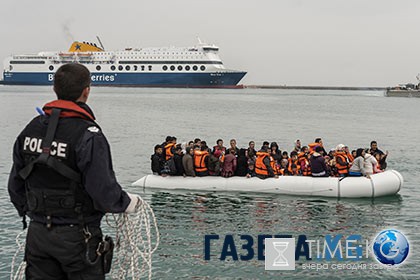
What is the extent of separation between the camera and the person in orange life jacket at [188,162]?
15938mm

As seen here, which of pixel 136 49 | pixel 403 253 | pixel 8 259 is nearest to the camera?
pixel 8 259

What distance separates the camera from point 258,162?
51.9 feet

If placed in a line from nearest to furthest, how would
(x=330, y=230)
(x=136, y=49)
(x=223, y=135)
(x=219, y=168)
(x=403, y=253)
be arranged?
(x=403, y=253) < (x=330, y=230) < (x=219, y=168) < (x=223, y=135) < (x=136, y=49)

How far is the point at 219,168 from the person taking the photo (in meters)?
16.4

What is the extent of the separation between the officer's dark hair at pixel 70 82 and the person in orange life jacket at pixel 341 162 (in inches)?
531

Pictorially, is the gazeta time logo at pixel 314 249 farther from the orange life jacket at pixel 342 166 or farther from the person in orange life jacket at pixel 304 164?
the person in orange life jacket at pixel 304 164

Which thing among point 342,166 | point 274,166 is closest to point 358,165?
point 342,166

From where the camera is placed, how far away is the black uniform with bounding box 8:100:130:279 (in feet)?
10.3

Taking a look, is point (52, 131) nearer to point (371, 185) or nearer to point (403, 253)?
point (403, 253)

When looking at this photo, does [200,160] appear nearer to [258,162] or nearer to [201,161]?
[201,161]

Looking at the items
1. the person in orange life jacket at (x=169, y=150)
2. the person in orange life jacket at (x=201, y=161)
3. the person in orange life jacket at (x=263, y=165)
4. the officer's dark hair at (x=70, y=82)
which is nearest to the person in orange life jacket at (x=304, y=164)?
the person in orange life jacket at (x=263, y=165)

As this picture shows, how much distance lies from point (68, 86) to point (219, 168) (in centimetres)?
1320

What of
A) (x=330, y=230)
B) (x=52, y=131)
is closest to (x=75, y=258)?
(x=52, y=131)

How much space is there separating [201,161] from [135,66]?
109809 millimetres
